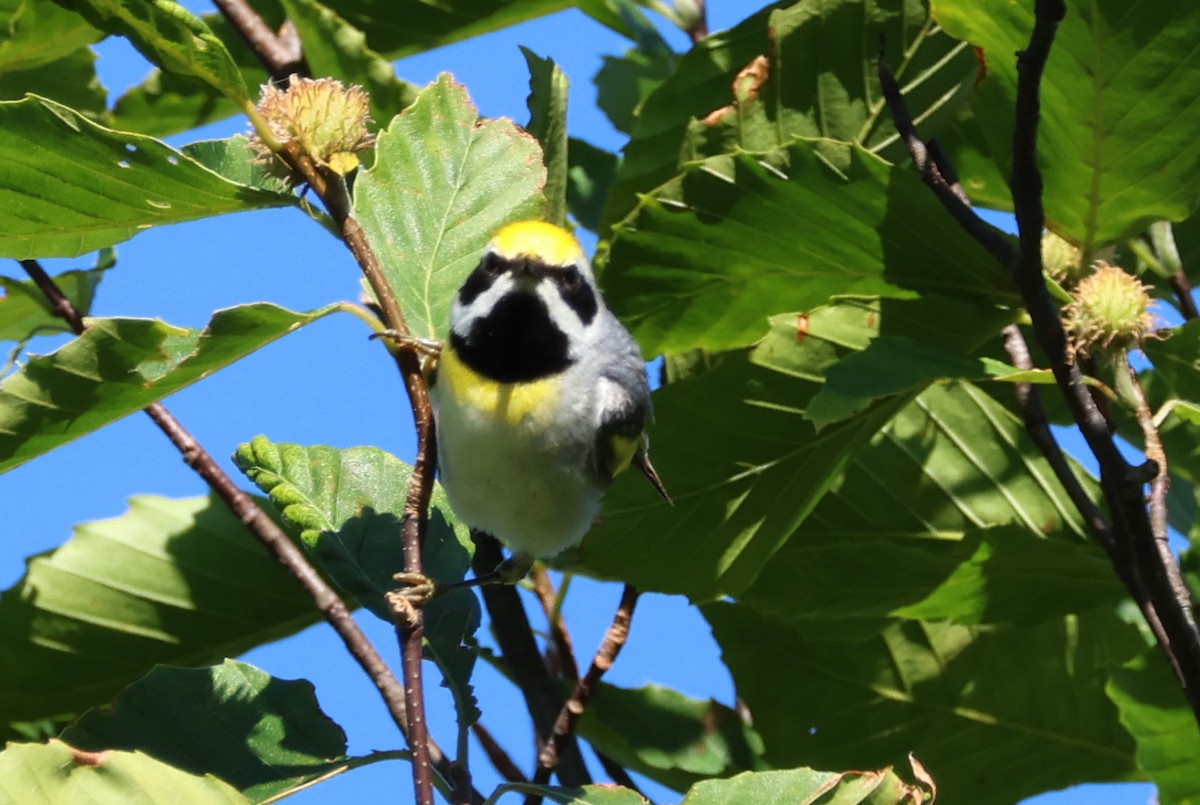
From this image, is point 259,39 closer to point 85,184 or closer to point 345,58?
point 345,58

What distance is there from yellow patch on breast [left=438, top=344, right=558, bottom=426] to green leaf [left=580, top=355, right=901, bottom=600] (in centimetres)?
21

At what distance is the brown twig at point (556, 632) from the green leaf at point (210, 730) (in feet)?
3.36

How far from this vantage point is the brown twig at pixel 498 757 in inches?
112

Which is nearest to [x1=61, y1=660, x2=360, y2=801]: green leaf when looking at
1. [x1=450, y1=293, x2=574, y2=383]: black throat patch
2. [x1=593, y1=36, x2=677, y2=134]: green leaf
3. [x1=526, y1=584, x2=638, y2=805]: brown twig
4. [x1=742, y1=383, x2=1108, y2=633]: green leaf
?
[x1=526, y1=584, x2=638, y2=805]: brown twig

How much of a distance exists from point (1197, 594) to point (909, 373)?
0.97m

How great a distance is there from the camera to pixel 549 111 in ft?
8.67

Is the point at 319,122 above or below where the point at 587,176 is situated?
below

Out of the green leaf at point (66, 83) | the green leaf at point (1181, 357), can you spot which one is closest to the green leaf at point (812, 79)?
the green leaf at point (1181, 357)

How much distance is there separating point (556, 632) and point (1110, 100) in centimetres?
161

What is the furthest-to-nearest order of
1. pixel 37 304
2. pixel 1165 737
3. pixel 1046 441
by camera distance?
pixel 37 304 → pixel 1046 441 → pixel 1165 737

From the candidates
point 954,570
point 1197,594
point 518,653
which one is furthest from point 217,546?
point 1197,594

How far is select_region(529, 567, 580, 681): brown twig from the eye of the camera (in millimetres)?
3232

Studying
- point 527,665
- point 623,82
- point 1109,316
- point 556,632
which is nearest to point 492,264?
point 527,665

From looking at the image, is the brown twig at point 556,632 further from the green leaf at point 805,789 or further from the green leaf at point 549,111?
the green leaf at point 805,789
